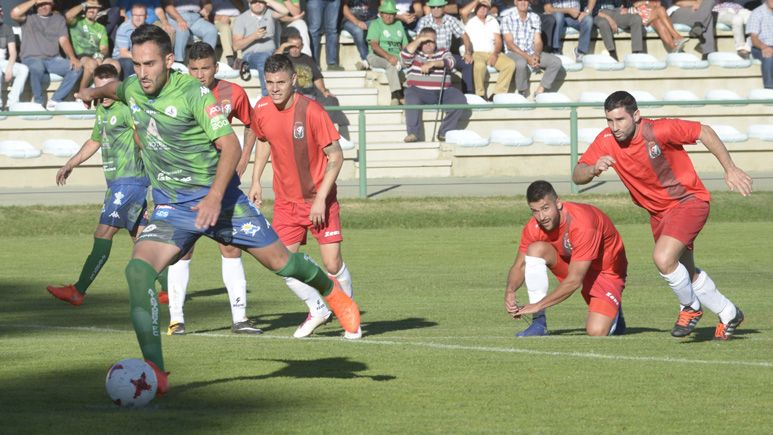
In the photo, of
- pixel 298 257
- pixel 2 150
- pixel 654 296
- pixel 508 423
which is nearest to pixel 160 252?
pixel 298 257

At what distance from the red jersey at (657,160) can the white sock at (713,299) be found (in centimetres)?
64

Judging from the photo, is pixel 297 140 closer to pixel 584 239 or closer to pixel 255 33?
pixel 584 239

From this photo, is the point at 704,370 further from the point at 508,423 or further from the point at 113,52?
the point at 113,52

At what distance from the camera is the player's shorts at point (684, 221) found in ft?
31.8

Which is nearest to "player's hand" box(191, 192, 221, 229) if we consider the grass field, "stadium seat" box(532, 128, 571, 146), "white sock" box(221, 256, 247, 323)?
the grass field

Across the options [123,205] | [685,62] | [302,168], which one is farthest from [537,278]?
[685,62]

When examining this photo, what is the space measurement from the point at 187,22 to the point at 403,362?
17.0 metres

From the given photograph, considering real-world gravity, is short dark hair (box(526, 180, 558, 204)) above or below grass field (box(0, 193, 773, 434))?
above

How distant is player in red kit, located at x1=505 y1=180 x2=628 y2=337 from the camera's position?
9.72 meters

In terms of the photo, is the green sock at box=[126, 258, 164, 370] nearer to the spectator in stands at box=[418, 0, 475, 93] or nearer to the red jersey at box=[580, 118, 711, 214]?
the red jersey at box=[580, 118, 711, 214]

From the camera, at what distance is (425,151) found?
21656mm

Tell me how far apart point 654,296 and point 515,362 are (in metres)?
4.63

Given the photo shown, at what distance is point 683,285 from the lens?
9.66 meters

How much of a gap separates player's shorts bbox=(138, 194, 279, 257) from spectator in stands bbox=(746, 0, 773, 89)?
755 inches
